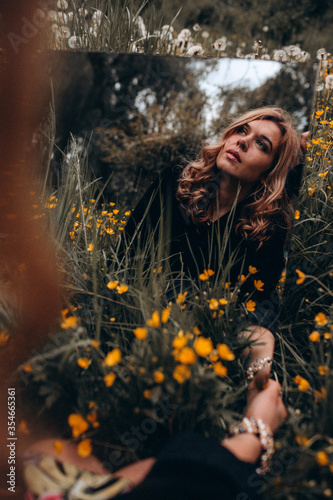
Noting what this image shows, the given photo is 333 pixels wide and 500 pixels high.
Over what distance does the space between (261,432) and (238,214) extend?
945 mm

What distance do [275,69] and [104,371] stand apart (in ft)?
5.12

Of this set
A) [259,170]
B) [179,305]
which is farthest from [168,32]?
[179,305]

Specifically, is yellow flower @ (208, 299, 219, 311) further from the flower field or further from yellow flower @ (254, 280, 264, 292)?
yellow flower @ (254, 280, 264, 292)

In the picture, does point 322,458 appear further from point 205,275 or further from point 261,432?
point 205,275

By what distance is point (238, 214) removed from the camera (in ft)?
5.31

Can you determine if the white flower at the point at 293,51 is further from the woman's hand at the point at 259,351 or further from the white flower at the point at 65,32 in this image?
the woman's hand at the point at 259,351

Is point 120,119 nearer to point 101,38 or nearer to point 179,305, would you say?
point 101,38

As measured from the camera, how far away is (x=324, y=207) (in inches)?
70.8

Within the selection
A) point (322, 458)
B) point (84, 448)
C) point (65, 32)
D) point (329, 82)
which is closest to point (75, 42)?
point (65, 32)

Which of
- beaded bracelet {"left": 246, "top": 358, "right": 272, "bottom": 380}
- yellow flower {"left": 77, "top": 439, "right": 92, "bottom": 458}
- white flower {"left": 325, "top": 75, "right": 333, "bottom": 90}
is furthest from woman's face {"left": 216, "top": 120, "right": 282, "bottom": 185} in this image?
yellow flower {"left": 77, "top": 439, "right": 92, "bottom": 458}

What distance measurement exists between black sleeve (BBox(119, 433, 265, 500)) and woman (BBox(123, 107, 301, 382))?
0.64 meters

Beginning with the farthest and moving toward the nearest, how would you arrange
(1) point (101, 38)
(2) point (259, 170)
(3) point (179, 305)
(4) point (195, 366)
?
(1) point (101, 38)
(2) point (259, 170)
(3) point (179, 305)
(4) point (195, 366)

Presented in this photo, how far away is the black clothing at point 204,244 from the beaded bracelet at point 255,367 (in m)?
0.21

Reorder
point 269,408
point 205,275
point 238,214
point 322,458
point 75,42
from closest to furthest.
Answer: point 322,458
point 269,408
point 205,275
point 238,214
point 75,42
